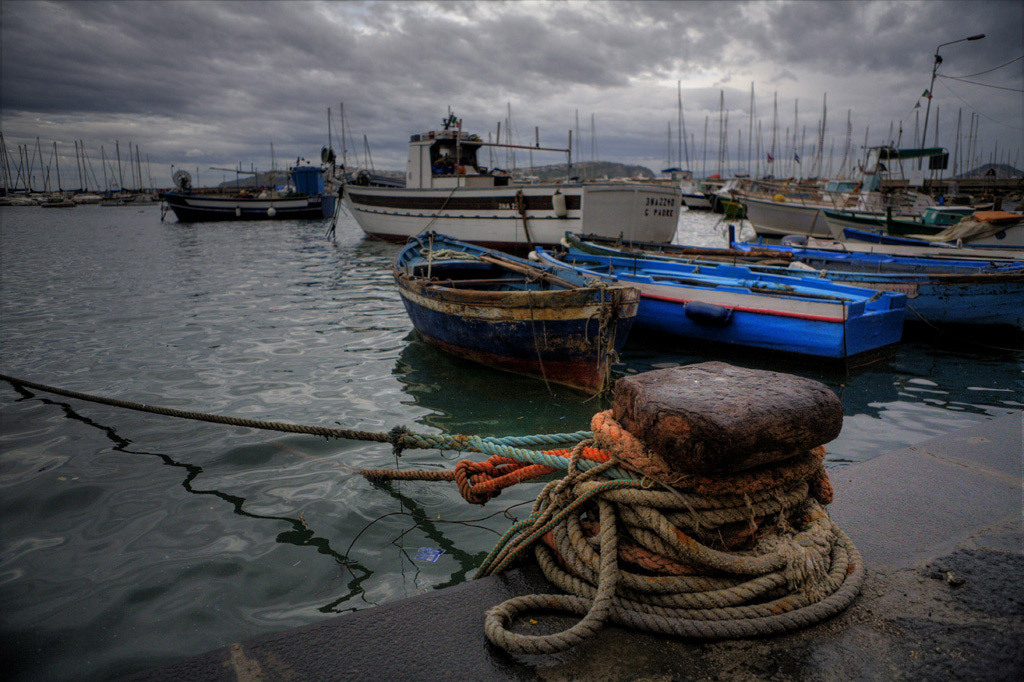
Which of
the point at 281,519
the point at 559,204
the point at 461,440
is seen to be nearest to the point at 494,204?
the point at 559,204

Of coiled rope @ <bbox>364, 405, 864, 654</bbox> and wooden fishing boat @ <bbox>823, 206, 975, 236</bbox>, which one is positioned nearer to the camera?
coiled rope @ <bbox>364, 405, 864, 654</bbox>

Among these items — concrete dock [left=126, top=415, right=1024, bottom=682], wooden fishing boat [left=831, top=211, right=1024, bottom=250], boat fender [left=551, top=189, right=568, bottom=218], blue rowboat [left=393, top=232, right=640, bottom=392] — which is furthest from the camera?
boat fender [left=551, top=189, right=568, bottom=218]

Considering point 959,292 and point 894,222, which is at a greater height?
point 894,222

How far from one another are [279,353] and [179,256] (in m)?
15.7

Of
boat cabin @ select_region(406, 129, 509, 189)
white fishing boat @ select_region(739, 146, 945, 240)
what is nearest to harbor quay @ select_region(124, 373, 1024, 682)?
boat cabin @ select_region(406, 129, 509, 189)

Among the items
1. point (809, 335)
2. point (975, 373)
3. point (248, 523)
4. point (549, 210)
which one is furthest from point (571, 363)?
point (549, 210)

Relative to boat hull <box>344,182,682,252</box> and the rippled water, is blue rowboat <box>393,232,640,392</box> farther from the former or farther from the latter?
boat hull <box>344,182,682,252</box>

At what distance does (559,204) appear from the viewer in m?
17.0

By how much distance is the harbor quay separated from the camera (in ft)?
4.68

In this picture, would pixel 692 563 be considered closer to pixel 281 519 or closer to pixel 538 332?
pixel 281 519

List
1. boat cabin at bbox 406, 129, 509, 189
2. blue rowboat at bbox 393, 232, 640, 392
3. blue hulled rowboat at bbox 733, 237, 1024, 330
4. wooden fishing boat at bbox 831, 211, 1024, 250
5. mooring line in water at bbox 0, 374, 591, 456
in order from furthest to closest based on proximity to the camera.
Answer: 1. boat cabin at bbox 406, 129, 509, 189
2. wooden fishing boat at bbox 831, 211, 1024, 250
3. blue hulled rowboat at bbox 733, 237, 1024, 330
4. blue rowboat at bbox 393, 232, 640, 392
5. mooring line in water at bbox 0, 374, 591, 456

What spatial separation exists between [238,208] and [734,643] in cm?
4464

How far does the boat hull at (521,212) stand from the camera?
15.5m

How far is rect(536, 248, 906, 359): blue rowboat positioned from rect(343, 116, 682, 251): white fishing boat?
22.9 feet
